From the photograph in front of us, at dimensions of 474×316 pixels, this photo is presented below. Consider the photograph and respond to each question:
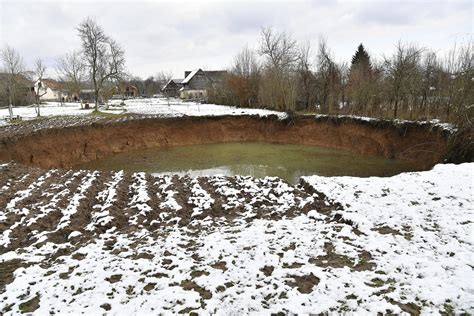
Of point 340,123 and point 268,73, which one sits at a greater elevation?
point 268,73

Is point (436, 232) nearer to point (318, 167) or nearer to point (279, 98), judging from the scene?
point (318, 167)

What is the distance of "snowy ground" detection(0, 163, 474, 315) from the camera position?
3537 millimetres

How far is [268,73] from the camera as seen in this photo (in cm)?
2898

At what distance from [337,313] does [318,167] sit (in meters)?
11.5

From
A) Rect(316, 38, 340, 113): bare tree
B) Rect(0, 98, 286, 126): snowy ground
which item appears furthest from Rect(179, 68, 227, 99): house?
Rect(316, 38, 340, 113): bare tree

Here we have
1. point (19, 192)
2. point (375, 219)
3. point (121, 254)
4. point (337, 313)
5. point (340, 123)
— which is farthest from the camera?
point (340, 123)

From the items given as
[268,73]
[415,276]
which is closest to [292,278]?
[415,276]

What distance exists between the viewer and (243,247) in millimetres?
4789

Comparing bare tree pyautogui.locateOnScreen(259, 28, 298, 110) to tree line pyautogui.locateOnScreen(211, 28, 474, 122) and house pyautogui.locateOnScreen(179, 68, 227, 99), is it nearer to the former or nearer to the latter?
tree line pyautogui.locateOnScreen(211, 28, 474, 122)

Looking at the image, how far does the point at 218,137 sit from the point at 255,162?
8.16 metres

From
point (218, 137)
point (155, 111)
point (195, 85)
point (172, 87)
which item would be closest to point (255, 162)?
point (218, 137)

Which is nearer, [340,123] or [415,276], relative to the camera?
[415,276]

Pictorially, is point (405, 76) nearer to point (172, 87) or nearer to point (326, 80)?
point (326, 80)

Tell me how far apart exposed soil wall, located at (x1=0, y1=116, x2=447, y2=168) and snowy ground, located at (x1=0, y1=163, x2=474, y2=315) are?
7876 mm
